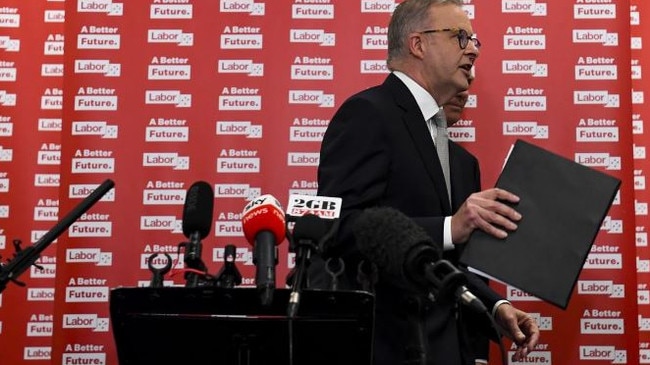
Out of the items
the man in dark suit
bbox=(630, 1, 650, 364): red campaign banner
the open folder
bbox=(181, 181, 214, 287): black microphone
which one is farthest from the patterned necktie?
bbox=(630, 1, 650, 364): red campaign banner

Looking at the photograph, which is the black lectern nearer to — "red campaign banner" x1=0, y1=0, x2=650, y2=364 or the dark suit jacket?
the dark suit jacket

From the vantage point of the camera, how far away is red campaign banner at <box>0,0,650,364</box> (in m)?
4.16

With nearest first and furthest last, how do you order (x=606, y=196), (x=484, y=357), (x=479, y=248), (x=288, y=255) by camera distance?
(x=479, y=248) < (x=606, y=196) < (x=484, y=357) < (x=288, y=255)

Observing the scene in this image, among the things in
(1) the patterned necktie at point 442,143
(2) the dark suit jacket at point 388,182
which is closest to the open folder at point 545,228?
(2) the dark suit jacket at point 388,182

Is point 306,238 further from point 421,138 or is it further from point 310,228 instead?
point 421,138

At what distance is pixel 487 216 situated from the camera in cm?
239

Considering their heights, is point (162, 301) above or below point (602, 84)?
below

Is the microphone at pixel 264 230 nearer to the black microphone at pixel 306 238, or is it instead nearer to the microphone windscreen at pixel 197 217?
the black microphone at pixel 306 238

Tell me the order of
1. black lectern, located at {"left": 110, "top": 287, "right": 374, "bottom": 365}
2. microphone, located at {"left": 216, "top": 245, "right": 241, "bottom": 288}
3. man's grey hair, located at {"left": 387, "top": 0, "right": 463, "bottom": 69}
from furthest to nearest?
man's grey hair, located at {"left": 387, "top": 0, "right": 463, "bottom": 69} < microphone, located at {"left": 216, "top": 245, "right": 241, "bottom": 288} < black lectern, located at {"left": 110, "top": 287, "right": 374, "bottom": 365}

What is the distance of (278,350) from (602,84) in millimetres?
2878

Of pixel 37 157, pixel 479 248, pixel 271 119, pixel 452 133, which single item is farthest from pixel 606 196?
pixel 37 157

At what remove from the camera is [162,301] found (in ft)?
6.09

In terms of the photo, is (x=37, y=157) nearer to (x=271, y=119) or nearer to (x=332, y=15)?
(x=271, y=119)

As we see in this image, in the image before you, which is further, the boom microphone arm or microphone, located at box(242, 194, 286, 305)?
the boom microphone arm
